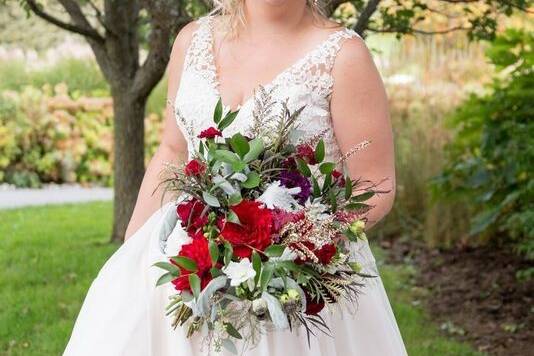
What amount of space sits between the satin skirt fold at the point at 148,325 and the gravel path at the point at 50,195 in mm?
8297

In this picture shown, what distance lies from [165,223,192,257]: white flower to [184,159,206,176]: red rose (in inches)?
11.0

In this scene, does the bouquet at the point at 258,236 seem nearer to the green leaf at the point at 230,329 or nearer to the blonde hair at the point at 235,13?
the green leaf at the point at 230,329

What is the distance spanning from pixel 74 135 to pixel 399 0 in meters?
7.74

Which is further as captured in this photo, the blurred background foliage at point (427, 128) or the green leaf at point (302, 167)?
the blurred background foliage at point (427, 128)

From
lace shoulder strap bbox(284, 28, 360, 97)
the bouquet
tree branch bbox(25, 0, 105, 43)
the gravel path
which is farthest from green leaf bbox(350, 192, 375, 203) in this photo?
the gravel path

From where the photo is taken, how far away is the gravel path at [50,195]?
37.3 feet

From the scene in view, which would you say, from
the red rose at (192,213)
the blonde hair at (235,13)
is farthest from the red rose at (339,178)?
the blonde hair at (235,13)

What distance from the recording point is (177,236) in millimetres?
2832

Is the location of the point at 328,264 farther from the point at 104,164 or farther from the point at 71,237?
the point at 104,164

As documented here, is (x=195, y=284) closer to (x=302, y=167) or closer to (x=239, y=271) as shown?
(x=239, y=271)

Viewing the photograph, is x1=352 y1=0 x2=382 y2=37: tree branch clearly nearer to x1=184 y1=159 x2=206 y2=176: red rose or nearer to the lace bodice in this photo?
the lace bodice

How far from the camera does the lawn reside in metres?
5.88

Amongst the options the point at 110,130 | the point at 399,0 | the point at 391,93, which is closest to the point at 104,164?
the point at 110,130

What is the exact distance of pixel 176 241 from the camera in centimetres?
281
